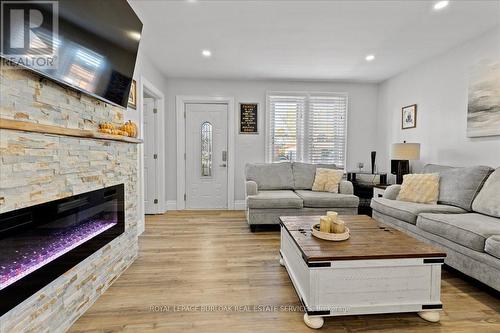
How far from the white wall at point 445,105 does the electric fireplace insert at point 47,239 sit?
3.94 meters

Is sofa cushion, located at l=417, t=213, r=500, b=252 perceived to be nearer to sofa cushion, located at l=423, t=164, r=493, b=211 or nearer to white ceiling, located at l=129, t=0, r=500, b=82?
sofa cushion, located at l=423, t=164, r=493, b=211

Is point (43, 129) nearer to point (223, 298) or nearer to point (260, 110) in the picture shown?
point (223, 298)

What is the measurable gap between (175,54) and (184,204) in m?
2.63

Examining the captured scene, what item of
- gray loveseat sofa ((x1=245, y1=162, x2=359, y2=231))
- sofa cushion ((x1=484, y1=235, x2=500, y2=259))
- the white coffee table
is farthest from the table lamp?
the white coffee table

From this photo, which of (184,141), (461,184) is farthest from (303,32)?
(184,141)

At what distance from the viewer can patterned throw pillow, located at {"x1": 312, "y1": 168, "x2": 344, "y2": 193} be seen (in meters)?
4.04

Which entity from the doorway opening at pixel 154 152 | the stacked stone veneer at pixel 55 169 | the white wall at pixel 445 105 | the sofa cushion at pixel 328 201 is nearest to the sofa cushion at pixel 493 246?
the white wall at pixel 445 105

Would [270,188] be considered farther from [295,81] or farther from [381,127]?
[381,127]

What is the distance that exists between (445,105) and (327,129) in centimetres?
191

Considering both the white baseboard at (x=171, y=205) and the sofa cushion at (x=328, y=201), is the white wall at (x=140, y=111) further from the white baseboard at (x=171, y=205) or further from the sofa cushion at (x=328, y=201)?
the sofa cushion at (x=328, y=201)

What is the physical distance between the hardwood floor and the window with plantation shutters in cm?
233

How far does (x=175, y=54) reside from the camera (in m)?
3.65

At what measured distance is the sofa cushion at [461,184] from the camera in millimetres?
2717

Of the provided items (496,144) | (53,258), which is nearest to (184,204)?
(53,258)
